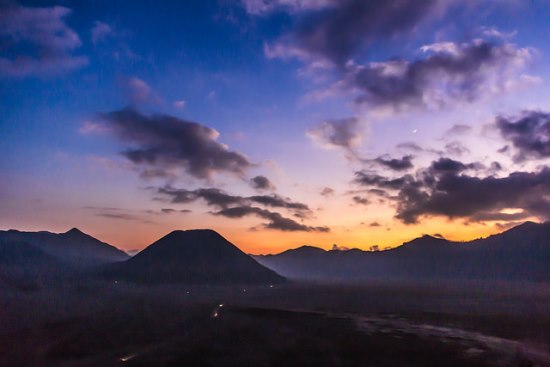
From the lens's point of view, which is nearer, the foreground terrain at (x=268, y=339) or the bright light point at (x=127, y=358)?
the bright light point at (x=127, y=358)

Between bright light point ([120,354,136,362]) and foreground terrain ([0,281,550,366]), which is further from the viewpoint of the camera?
foreground terrain ([0,281,550,366])

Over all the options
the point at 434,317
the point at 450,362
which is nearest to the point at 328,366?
the point at 450,362

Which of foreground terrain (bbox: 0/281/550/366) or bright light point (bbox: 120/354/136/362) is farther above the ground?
foreground terrain (bbox: 0/281/550/366)

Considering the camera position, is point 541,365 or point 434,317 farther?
point 434,317

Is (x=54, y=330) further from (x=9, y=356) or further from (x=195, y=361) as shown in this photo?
(x=195, y=361)

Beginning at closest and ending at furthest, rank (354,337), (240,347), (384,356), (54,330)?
(384,356)
(240,347)
(354,337)
(54,330)

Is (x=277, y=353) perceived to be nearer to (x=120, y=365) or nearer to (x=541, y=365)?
(x=120, y=365)

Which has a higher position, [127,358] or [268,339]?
[268,339]

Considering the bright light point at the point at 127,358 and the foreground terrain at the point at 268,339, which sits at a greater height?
the foreground terrain at the point at 268,339

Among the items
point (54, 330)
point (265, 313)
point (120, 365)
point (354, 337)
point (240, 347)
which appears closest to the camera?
point (120, 365)

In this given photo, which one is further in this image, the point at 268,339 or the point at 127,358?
the point at 268,339
